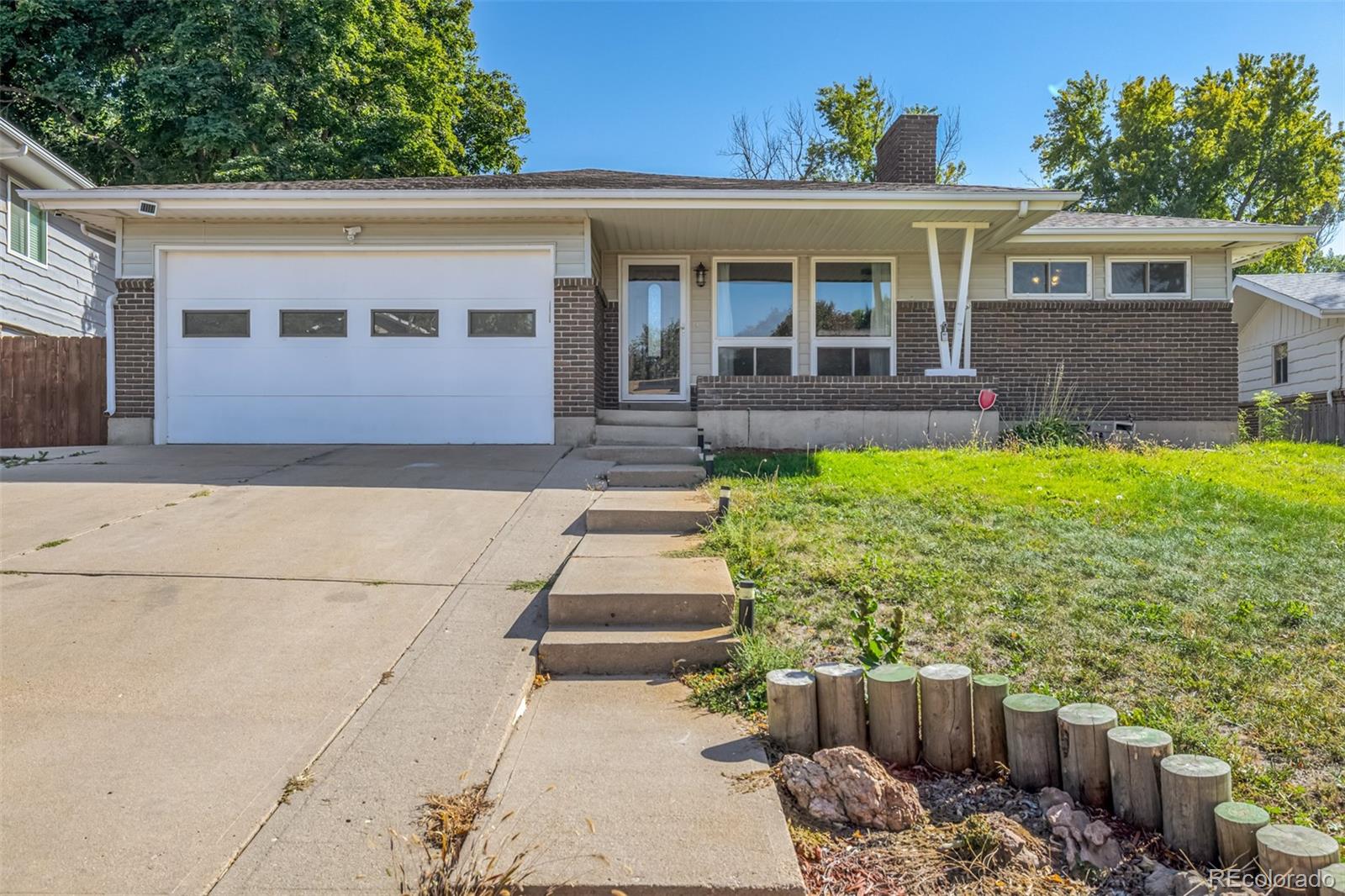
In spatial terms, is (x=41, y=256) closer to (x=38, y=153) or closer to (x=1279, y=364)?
(x=38, y=153)

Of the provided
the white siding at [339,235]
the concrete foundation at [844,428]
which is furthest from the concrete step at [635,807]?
the white siding at [339,235]

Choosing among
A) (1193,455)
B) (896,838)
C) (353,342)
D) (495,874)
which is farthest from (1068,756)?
(353,342)

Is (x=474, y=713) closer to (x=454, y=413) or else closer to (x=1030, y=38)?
(x=454, y=413)

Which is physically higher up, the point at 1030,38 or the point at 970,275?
the point at 1030,38

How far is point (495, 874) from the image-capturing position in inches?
86.4

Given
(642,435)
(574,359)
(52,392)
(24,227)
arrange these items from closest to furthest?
(642,435) → (574,359) → (52,392) → (24,227)

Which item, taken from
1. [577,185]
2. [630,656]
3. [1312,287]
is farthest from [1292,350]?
[630,656]

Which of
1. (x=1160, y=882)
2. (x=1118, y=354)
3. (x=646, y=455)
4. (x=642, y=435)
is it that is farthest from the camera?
(x=1118, y=354)

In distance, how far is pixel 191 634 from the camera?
3861mm

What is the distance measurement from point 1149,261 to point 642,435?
748 centimetres

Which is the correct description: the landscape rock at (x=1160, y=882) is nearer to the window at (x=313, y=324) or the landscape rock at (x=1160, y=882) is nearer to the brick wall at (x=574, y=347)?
the brick wall at (x=574, y=347)

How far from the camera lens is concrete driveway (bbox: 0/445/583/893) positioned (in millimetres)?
2445

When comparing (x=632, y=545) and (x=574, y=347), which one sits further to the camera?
(x=574, y=347)

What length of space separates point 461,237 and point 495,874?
847cm
